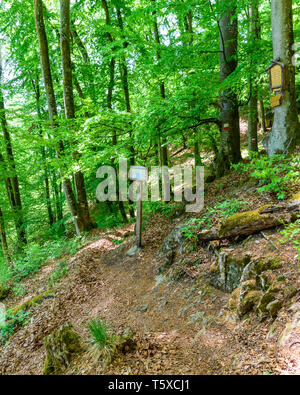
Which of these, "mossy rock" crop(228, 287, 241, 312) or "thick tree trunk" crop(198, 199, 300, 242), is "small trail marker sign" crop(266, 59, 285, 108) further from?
"mossy rock" crop(228, 287, 241, 312)

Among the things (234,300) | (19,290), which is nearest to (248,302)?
(234,300)

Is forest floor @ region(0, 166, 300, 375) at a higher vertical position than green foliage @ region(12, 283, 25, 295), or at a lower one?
higher

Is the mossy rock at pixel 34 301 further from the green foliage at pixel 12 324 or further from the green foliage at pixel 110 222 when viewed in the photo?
the green foliage at pixel 110 222

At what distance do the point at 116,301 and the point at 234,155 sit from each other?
553 cm

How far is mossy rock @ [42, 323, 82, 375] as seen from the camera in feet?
10.7

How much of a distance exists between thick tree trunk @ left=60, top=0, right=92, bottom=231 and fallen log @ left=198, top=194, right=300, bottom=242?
22.4 feet

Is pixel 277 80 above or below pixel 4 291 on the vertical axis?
above

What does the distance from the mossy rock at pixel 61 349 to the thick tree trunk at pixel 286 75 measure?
17.8ft

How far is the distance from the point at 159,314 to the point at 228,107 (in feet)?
20.5

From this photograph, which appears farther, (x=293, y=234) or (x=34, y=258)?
(x=34, y=258)

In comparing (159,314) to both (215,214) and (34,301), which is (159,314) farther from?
(34,301)

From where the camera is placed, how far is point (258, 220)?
3.93 m

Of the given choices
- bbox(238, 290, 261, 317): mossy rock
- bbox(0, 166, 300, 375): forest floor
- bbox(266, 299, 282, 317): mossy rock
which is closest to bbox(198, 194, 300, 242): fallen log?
bbox(0, 166, 300, 375): forest floor

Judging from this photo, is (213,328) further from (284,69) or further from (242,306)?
(284,69)
